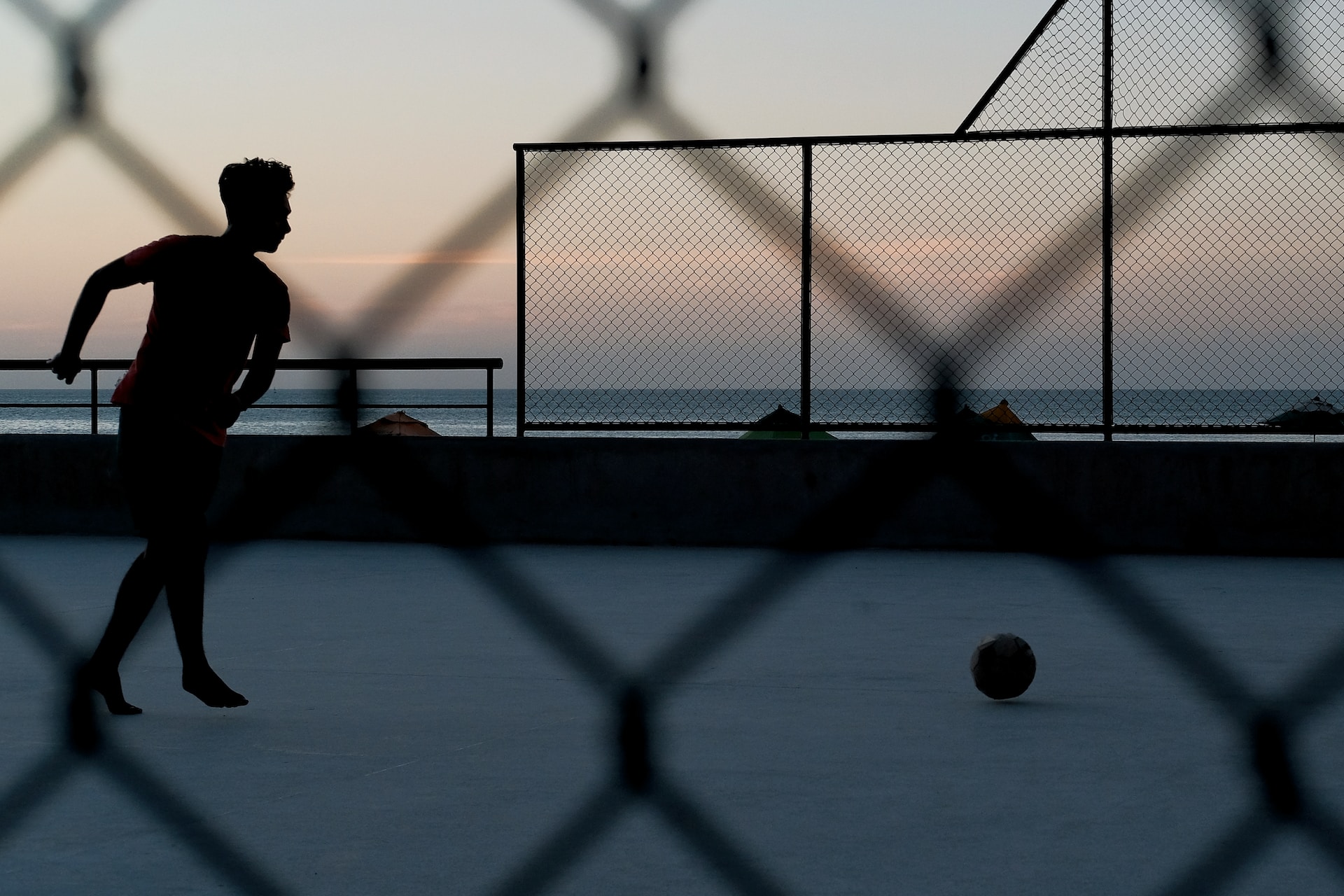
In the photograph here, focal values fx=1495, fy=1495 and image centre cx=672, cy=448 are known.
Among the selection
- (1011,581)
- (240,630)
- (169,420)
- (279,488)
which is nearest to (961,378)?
(279,488)

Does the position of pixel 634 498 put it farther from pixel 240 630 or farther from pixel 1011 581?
pixel 240 630

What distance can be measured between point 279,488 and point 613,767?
1892 millimetres

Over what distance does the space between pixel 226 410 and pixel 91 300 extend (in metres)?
0.56

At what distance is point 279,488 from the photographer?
2115 millimetres

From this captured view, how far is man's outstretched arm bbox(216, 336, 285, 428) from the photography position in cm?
377

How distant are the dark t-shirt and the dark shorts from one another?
45mm

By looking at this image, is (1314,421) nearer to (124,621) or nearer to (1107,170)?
(1107,170)

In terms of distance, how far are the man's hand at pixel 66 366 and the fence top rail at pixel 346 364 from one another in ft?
0.07

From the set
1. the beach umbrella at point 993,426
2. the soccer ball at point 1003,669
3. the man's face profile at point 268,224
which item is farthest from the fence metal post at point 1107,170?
the man's face profile at point 268,224

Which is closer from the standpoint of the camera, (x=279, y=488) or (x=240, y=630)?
(x=279, y=488)

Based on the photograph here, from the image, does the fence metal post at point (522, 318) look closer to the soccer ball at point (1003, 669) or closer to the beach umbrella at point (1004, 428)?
the beach umbrella at point (1004, 428)

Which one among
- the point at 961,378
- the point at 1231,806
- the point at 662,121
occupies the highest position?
the point at 662,121

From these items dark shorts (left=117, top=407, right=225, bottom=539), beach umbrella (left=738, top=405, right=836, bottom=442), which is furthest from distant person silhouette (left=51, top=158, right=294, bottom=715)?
beach umbrella (left=738, top=405, right=836, bottom=442)

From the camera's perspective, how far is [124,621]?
4.42 meters
